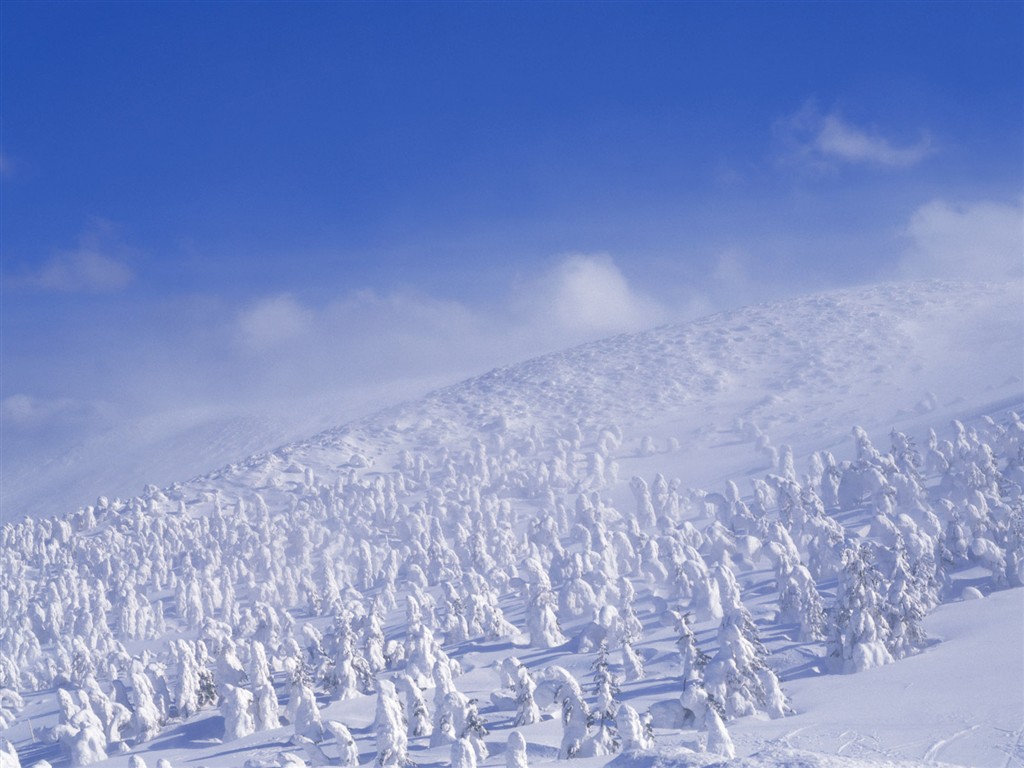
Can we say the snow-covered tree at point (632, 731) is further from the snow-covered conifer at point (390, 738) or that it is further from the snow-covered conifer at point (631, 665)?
the snow-covered conifer at point (631, 665)

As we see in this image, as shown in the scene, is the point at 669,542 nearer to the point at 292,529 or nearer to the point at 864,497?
the point at 864,497

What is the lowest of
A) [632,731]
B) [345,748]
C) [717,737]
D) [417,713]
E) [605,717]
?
[632,731]

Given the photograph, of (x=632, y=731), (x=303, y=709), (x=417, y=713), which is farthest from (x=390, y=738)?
(x=632, y=731)

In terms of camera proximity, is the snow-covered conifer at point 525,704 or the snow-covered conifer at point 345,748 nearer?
the snow-covered conifer at point 345,748

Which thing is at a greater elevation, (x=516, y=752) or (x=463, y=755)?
(x=463, y=755)

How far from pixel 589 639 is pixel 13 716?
62506mm

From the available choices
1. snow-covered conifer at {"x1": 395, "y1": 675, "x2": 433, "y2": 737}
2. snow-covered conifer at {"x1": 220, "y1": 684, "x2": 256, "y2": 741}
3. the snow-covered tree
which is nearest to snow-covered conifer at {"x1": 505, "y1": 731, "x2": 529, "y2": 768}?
the snow-covered tree

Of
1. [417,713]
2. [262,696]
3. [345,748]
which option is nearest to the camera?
[345,748]

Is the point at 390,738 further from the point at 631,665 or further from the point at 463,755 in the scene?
the point at 631,665

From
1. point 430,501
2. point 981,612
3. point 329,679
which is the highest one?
point 430,501

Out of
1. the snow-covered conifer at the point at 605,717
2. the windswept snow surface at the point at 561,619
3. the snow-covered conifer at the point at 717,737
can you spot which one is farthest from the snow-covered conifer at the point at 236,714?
the snow-covered conifer at the point at 717,737

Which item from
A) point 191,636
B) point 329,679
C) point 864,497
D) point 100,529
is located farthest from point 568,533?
point 100,529

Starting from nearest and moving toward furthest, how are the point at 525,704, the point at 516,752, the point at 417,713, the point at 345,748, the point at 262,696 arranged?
1. the point at 516,752
2. the point at 345,748
3. the point at 525,704
4. the point at 417,713
5. the point at 262,696

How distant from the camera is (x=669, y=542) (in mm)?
99875
